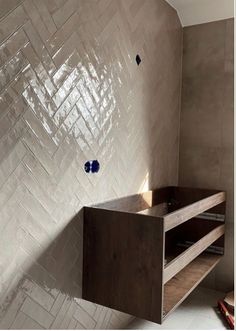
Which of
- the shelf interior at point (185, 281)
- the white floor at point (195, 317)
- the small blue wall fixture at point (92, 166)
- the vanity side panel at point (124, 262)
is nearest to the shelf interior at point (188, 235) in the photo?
the shelf interior at point (185, 281)

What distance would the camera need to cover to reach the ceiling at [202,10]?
262 cm

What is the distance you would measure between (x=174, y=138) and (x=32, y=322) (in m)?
1.88

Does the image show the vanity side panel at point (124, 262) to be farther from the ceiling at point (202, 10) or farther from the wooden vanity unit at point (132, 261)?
the ceiling at point (202, 10)

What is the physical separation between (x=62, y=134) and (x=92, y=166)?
0.97 ft

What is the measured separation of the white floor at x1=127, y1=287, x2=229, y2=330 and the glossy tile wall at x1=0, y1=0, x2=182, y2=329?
0.22 metres

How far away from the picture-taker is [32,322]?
1.55 meters

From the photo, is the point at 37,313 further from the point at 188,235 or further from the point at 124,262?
the point at 188,235

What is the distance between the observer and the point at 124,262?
1759 mm

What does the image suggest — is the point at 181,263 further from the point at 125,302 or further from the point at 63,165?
the point at 63,165

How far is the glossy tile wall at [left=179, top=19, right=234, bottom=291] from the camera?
274cm

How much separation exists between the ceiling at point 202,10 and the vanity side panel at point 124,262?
6.21 ft

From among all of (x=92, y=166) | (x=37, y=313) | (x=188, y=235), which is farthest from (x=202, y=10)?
(x=37, y=313)

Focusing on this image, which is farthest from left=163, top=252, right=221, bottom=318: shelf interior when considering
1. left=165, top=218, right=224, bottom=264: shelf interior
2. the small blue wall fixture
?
the small blue wall fixture

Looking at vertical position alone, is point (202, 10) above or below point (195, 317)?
above
